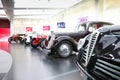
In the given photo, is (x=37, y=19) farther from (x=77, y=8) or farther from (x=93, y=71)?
(x=93, y=71)

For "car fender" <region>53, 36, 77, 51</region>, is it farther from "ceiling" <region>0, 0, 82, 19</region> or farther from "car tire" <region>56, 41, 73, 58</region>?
"ceiling" <region>0, 0, 82, 19</region>

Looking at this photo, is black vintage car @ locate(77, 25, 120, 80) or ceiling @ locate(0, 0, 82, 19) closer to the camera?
black vintage car @ locate(77, 25, 120, 80)

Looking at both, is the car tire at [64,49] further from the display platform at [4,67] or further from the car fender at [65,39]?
the display platform at [4,67]

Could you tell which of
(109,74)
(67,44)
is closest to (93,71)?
(109,74)

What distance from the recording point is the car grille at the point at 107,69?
2049mm

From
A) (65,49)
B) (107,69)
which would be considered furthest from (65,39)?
(107,69)

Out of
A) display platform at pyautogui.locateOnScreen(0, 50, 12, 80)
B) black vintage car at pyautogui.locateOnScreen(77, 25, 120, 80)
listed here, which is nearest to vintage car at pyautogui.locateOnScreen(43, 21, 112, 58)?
display platform at pyautogui.locateOnScreen(0, 50, 12, 80)

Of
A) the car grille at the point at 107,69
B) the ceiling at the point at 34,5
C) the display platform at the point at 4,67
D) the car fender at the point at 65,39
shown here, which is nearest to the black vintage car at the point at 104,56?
the car grille at the point at 107,69

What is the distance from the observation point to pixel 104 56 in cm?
241

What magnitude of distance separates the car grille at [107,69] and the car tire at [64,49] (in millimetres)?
4829

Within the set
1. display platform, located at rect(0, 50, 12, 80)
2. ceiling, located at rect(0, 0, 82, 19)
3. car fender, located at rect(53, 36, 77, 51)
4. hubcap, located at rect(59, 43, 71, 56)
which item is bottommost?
display platform, located at rect(0, 50, 12, 80)

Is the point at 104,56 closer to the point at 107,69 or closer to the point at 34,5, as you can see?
the point at 107,69

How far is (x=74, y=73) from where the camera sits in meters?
4.54

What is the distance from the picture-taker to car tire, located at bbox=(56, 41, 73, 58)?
728cm
